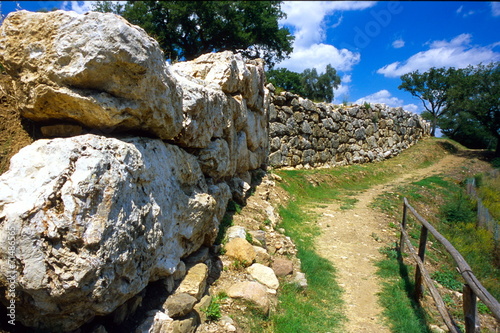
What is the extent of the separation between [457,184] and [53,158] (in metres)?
17.0

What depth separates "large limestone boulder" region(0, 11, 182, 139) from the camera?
2.44 metres

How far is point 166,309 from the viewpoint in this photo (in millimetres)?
2920

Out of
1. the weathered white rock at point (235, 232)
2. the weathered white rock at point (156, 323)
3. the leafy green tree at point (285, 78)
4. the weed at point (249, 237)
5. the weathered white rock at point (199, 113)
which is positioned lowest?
the weathered white rock at point (156, 323)

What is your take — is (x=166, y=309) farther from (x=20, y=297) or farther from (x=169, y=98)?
(x=169, y=98)

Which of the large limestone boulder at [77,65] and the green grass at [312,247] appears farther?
the green grass at [312,247]

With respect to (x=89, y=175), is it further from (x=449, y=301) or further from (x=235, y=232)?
(x=449, y=301)

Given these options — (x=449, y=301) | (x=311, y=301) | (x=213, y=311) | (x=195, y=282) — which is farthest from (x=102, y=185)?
(x=449, y=301)

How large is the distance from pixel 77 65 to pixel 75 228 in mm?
1341

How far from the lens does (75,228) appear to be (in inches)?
78.5

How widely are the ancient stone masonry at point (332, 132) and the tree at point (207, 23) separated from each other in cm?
998

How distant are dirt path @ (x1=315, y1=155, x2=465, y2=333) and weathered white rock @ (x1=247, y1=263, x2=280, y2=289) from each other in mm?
1152

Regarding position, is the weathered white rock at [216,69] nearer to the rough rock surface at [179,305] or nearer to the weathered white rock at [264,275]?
the weathered white rock at [264,275]

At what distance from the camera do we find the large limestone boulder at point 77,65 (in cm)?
244

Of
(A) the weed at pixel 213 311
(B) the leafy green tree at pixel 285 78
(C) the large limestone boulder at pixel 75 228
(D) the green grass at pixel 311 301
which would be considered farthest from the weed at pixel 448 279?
(B) the leafy green tree at pixel 285 78
